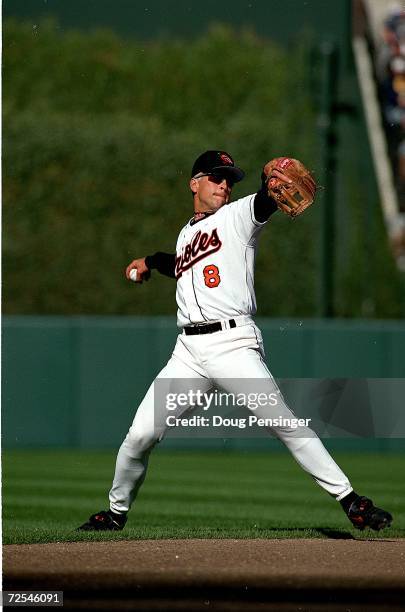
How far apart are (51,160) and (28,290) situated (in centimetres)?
176

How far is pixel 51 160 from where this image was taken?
1393 cm

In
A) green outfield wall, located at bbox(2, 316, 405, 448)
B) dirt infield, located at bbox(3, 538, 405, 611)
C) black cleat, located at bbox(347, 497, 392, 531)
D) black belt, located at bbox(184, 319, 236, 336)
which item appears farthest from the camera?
green outfield wall, located at bbox(2, 316, 405, 448)

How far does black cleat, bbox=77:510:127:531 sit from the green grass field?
0.04 metres

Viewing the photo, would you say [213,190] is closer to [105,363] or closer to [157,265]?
[157,265]

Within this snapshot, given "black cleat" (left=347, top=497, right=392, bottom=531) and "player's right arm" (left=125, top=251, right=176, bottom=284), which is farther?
"player's right arm" (left=125, top=251, right=176, bottom=284)

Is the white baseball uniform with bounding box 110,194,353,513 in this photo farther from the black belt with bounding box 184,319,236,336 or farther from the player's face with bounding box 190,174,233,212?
the player's face with bounding box 190,174,233,212

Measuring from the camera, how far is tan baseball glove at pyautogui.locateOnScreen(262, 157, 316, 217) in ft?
13.3

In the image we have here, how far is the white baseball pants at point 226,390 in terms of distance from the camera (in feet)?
13.6

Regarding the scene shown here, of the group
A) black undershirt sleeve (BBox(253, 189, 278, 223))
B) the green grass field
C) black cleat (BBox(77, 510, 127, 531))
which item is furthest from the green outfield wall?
black undershirt sleeve (BBox(253, 189, 278, 223))

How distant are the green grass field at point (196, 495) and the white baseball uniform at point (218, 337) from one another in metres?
0.54

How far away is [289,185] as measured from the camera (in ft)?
13.3

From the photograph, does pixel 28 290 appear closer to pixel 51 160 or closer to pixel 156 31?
pixel 51 160

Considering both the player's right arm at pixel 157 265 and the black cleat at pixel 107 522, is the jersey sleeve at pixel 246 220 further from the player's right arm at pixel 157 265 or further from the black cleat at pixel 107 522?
Answer: the black cleat at pixel 107 522

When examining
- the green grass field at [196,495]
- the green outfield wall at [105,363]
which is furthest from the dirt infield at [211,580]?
the green outfield wall at [105,363]
